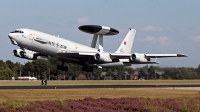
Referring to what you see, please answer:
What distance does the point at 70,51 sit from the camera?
233 feet

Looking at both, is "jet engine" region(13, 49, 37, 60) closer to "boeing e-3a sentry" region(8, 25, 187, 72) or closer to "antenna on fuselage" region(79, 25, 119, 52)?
"boeing e-3a sentry" region(8, 25, 187, 72)

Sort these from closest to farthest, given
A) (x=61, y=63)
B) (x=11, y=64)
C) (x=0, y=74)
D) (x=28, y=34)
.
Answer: (x=28, y=34)
(x=61, y=63)
(x=0, y=74)
(x=11, y=64)

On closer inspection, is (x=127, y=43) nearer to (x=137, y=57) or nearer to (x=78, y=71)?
(x=78, y=71)

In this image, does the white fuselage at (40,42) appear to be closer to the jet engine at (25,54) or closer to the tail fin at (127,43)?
the jet engine at (25,54)

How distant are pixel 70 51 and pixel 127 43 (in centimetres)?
2078

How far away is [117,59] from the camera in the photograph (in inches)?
2985

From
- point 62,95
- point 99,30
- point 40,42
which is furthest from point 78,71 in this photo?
point 62,95

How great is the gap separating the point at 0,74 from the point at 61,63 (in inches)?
2060

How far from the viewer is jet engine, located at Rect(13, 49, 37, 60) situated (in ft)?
233

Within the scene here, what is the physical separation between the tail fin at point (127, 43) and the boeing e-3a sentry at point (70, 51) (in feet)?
21.5

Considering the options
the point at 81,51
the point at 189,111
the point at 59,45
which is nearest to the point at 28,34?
the point at 59,45

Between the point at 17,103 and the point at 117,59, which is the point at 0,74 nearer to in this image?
the point at 117,59

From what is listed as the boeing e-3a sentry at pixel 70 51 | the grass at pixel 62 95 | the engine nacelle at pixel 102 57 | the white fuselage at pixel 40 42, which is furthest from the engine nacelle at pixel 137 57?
the grass at pixel 62 95

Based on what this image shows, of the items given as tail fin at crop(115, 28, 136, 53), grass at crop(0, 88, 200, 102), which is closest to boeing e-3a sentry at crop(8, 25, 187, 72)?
tail fin at crop(115, 28, 136, 53)
